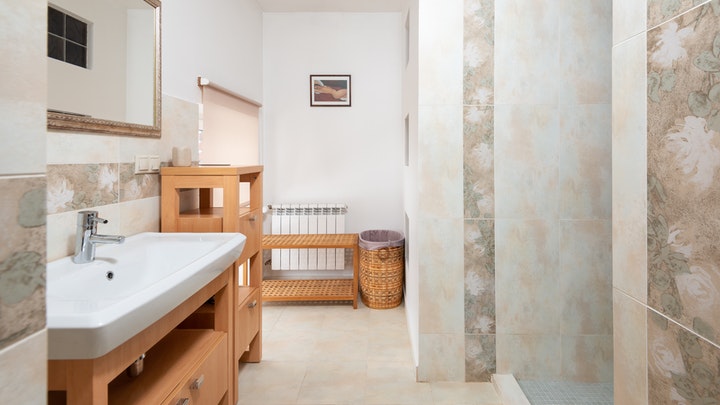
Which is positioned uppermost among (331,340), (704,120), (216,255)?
(704,120)

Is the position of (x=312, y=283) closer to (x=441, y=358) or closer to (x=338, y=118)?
(x=338, y=118)

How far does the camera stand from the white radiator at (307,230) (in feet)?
12.8

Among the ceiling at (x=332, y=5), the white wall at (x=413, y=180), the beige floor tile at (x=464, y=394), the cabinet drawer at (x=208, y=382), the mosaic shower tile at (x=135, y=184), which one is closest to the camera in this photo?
the cabinet drawer at (x=208, y=382)

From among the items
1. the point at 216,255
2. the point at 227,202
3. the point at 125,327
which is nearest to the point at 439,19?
the point at 227,202

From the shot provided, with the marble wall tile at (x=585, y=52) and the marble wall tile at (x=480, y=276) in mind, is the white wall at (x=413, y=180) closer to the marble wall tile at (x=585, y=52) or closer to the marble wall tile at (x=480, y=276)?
the marble wall tile at (x=480, y=276)


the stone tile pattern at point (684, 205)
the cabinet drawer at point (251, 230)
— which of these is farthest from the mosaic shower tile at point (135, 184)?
the stone tile pattern at point (684, 205)

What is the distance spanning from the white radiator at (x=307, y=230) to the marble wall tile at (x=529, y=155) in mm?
1979

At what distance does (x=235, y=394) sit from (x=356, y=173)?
8.00ft

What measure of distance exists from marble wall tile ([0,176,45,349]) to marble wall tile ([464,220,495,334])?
6.47 feet

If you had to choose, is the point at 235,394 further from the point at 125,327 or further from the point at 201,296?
the point at 125,327

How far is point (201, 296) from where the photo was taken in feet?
5.04

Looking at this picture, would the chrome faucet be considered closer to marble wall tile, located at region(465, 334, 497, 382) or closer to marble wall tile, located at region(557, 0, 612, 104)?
marble wall tile, located at region(465, 334, 497, 382)

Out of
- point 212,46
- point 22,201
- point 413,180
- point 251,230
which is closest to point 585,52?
point 413,180

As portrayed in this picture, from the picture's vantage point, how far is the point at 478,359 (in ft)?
7.49
